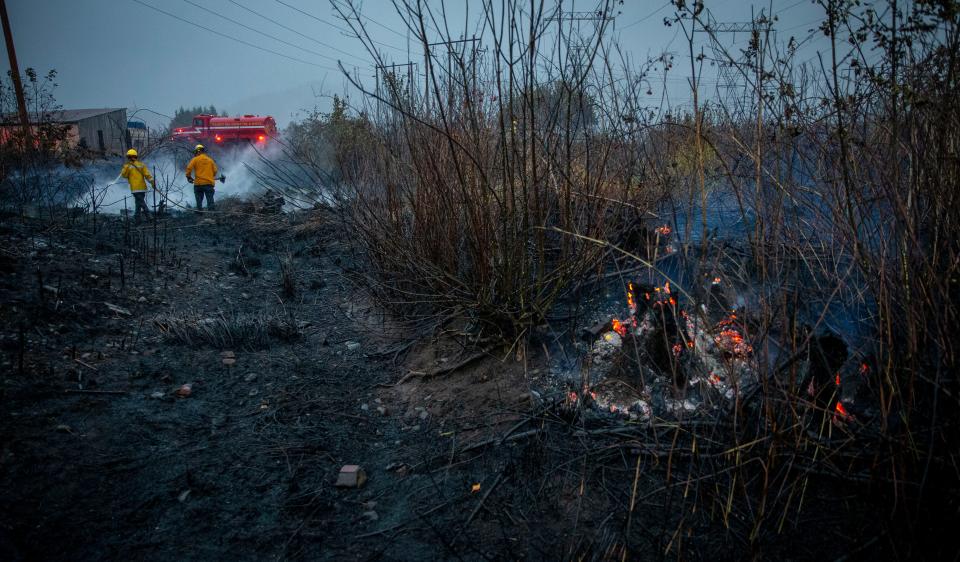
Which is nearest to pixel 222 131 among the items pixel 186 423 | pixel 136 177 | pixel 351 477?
pixel 136 177

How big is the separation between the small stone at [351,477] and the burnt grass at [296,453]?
0.22 feet

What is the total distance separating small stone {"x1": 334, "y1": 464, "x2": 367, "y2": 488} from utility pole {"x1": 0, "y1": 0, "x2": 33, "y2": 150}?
1067 cm

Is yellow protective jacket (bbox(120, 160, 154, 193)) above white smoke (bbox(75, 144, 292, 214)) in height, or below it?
below

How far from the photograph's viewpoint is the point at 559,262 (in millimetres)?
3146

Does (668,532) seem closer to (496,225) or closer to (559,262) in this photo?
(559,262)

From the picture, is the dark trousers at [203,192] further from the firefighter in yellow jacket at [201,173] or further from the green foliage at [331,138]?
the green foliage at [331,138]

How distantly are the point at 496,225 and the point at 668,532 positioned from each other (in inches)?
77.0

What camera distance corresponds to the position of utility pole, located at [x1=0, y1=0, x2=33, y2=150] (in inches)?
384

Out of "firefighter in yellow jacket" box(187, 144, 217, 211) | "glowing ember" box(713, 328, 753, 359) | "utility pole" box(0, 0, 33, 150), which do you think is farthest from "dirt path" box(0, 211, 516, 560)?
"utility pole" box(0, 0, 33, 150)

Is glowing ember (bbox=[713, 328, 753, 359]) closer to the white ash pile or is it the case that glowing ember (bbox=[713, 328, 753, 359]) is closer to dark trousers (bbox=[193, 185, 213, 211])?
the white ash pile

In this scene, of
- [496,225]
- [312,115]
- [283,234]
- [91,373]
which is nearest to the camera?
[496,225]

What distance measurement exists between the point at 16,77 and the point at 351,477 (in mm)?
14330

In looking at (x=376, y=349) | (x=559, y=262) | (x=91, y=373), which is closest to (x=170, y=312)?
(x=91, y=373)

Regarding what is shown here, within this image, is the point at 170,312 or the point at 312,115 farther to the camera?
the point at 312,115
